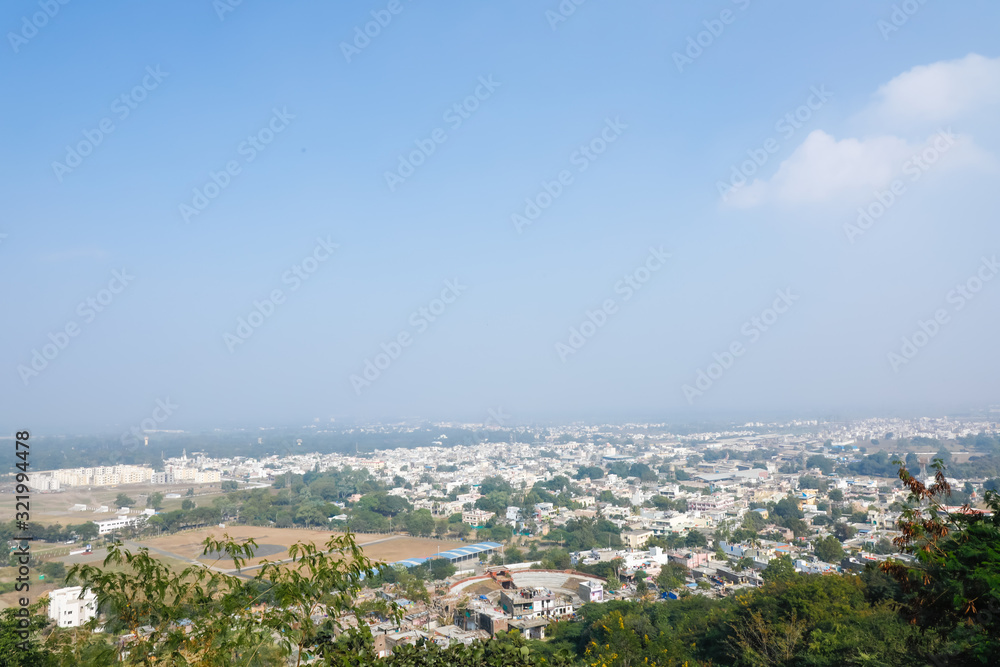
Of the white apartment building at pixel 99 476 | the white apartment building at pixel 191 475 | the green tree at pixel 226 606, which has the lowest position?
the white apartment building at pixel 191 475

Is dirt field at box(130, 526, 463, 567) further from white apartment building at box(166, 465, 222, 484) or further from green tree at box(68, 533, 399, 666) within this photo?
green tree at box(68, 533, 399, 666)

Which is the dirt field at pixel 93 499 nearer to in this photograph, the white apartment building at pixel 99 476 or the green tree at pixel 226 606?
the white apartment building at pixel 99 476

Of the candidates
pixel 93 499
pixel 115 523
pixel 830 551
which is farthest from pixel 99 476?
pixel 830 551

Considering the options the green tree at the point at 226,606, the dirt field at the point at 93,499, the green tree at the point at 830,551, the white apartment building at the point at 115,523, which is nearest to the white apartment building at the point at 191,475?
the dirt field at the point at 93,499

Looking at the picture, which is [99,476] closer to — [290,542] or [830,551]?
[290,542]

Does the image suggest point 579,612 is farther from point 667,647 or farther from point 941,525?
point 941,525

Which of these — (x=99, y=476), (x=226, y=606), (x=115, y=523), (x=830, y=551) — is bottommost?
(x=830, y=551)

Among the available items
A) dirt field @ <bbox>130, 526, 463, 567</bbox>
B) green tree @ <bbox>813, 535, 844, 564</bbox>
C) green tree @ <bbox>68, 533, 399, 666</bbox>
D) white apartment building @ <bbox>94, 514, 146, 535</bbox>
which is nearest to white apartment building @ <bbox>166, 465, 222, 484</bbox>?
white apartment building @ <bbox>94, 514, 146, 535</bbox>

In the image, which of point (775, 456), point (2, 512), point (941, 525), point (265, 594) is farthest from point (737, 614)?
point (775, 456)
